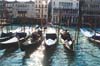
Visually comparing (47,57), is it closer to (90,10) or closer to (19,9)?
(90,10)

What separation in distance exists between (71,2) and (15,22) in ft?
55.2

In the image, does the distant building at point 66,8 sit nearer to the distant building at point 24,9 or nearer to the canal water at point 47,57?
the distant building at point 24,9

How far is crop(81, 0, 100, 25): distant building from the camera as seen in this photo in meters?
76.2

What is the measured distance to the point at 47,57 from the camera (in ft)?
81.9

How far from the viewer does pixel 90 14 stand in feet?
252

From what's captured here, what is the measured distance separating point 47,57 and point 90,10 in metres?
54.7

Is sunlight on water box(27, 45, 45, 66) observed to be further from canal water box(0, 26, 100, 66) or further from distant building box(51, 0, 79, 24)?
distant building box(51, 0, 79, 24)

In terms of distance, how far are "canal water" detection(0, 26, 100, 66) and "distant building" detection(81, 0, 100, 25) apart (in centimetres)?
4728

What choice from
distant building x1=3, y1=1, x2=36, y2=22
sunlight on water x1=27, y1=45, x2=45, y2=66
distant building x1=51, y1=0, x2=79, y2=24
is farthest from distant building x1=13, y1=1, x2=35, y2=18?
sunlight on water x1=27, y1=45, x2=45, y2=66

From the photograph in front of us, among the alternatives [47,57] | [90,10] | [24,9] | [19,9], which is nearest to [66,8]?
[90,10]

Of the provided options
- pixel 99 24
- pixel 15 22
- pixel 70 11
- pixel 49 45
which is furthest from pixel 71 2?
pixel 49 45

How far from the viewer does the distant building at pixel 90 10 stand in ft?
250

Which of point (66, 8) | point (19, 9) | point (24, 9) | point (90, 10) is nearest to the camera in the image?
point (66, 8)

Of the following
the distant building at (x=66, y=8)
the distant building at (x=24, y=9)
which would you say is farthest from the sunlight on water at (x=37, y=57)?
the distant building at (x=24, y=9)
